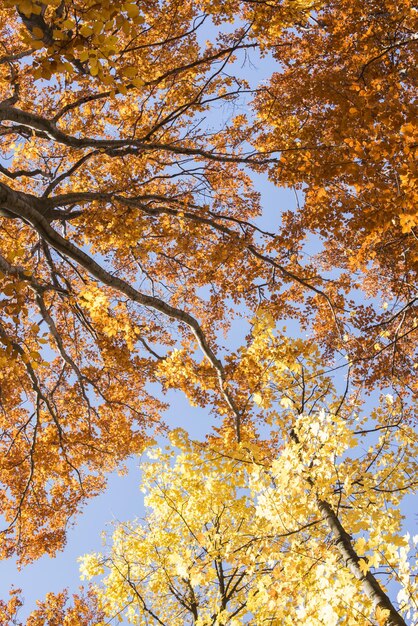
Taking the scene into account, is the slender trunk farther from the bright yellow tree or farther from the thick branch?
the thick branch

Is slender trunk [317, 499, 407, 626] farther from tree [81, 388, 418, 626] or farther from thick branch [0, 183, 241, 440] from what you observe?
thick branch [0, 183, 241, 440]

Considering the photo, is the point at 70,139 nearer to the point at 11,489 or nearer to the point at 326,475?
the point at 326,475

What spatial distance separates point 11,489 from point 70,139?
7.20 metres

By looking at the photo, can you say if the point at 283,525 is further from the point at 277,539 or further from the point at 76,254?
the point at 76,254

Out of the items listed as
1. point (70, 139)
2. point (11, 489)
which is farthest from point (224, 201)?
point (11, 489)

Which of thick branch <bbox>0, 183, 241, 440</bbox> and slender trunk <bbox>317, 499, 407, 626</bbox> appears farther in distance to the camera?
thick branch <bbox>0, 183, 241, 440</bbox>

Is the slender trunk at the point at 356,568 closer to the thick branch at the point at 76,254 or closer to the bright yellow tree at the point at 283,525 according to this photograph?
the bright yellow tree at the point at 283,525

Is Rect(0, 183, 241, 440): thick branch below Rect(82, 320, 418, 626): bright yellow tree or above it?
above

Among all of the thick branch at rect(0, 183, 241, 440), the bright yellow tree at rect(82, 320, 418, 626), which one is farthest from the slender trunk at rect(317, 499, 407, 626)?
the thick branch at rect(0, 183, 241, 440)

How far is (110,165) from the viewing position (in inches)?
376

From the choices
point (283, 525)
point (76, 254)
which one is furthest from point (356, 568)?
point (76, 254)

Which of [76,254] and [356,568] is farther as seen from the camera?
[76,254]

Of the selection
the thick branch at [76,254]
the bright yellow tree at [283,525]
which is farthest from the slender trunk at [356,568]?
the thick branch at [76,254]

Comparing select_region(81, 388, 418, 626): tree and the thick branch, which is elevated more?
the thick branch
